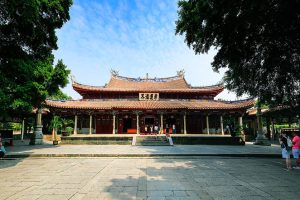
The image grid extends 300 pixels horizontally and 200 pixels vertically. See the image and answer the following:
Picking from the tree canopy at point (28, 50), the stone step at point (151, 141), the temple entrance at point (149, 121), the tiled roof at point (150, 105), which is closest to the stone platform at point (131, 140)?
the stone step at point (151, 141)

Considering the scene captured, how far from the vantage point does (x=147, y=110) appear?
70.2ft

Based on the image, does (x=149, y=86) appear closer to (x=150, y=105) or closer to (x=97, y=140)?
(x=150, y=105)

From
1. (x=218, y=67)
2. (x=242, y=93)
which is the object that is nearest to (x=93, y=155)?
(x=218, y=67)

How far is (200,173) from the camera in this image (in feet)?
20.8

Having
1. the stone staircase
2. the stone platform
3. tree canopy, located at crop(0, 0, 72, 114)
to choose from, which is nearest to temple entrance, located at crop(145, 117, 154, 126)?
the stone staircase

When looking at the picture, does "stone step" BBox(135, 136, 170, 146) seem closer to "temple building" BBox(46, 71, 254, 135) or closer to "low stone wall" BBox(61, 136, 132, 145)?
"low stone wall" BBox(61, 136, 132, 145)

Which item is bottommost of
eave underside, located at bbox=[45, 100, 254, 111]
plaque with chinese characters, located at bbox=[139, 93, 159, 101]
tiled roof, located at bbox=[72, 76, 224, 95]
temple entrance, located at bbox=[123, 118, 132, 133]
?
temple entrance, located at bbox=[123, 118, 132, 133]

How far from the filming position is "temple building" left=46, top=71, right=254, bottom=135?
21.0 metres

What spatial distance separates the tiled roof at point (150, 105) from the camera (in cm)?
2061

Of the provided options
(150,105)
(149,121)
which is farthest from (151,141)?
(149,121)

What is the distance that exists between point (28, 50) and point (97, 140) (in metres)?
9.19

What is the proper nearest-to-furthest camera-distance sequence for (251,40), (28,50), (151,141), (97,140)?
(251,40) → (28,50) → (151,141) → (97,140)

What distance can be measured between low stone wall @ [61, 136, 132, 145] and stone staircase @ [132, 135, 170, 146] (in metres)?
0.79

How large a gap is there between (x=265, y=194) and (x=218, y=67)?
22.2 ft
